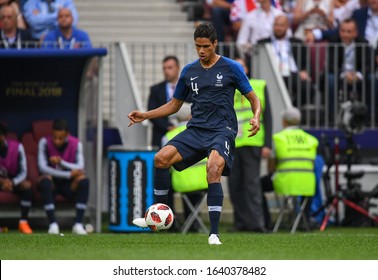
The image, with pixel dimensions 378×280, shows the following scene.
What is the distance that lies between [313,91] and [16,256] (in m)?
10.8

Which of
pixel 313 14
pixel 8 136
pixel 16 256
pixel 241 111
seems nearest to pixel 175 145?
pixel 16 256

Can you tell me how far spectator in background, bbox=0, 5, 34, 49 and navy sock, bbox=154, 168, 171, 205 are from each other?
21.4 ft

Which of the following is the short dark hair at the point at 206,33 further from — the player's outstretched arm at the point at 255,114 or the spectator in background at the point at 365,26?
the spectator in background at the point at 365,26

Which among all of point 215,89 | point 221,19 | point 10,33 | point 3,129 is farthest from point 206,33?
point 221,19

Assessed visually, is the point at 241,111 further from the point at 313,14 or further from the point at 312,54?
the point at 313,14

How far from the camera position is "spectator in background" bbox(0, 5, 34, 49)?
2047 cm

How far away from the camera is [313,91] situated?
72.9ft

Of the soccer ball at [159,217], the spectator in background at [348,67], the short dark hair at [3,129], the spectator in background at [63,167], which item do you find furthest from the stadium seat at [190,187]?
the soccer ball at [159,217]

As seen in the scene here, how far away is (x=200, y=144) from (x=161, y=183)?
2.14ft

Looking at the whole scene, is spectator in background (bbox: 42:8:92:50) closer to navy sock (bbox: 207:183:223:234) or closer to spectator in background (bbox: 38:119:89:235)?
spectator in background (bbox: 38:119:89:235)

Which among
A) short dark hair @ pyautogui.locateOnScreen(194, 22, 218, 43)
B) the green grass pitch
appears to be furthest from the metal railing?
short dark hair @ pyautogui.locateOnScreen(194, 22, 218, 43)

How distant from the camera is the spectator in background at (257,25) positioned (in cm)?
2288

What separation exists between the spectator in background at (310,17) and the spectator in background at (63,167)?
5.98m

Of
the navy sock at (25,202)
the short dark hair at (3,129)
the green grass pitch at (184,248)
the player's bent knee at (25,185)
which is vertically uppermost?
the short dark hair at (3,129)
